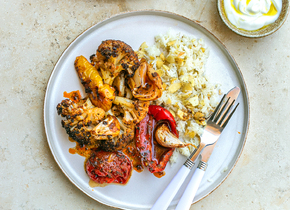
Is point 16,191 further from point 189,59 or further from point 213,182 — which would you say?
point 189,59

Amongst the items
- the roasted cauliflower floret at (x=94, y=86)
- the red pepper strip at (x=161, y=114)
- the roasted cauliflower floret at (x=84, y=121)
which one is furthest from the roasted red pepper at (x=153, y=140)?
the roasted cauliflower floret at (x=94, y=86)

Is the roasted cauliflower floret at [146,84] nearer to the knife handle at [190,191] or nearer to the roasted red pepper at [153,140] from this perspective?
the roasted red pepper at [153,140]

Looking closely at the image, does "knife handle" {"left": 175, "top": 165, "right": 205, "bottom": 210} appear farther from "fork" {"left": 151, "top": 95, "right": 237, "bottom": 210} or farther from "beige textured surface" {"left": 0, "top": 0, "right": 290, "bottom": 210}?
"beige textured surface" {"left": 0, "top": 0, "right": 290, "bottom": 210}

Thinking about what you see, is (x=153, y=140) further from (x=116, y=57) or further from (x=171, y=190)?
(x=116, y=57)

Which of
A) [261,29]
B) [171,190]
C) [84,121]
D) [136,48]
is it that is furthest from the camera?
[261,29]

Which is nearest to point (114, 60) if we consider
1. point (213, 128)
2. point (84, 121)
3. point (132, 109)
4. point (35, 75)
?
point (132, 109)

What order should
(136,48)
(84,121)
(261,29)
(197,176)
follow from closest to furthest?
1. (84,121)
2. (197,176)
3. (136,48)
4. (261,29)

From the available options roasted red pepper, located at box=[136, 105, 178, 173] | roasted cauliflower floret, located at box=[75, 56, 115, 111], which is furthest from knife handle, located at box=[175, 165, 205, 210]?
roasted cauliflower floret, located at box=[75, 56, 115, 111]

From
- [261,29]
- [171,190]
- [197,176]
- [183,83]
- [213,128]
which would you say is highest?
[261,29]
